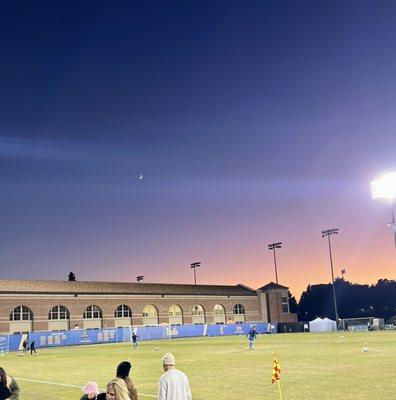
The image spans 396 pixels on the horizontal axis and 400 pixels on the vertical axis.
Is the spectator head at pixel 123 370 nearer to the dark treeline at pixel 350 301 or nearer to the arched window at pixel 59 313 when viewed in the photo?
the arched window at pixel 59 313

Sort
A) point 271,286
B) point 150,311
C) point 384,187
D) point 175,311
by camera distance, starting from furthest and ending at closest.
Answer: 1. point 271,286
2. point 175,311
3. point 150,311
4. point 384,187

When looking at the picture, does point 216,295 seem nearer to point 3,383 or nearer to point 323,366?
point 323,366

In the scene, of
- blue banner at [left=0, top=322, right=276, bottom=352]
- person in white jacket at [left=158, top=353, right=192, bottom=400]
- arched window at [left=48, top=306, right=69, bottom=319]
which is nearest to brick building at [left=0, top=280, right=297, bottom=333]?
arched window at [left=48, top=306, right=69, bottom=319]

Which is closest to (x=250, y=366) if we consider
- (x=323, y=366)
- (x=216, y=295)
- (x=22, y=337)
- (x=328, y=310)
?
(x=323, y=366)

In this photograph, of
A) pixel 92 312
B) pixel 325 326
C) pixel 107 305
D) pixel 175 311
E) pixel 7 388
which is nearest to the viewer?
pixel 7 388

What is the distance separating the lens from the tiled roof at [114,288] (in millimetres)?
82188

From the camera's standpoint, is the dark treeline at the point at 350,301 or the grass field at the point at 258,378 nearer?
the grass field at the point at 258,378

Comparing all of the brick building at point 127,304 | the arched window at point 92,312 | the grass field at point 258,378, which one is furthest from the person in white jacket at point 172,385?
the arched window at point 92,312

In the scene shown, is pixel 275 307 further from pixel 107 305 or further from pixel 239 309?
pixel 107 305

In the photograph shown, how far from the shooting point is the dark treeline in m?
161

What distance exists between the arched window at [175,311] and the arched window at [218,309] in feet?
28.8

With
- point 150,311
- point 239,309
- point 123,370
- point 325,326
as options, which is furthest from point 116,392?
point 239,309

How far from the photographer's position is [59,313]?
273ft

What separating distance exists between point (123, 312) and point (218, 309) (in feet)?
76.0
